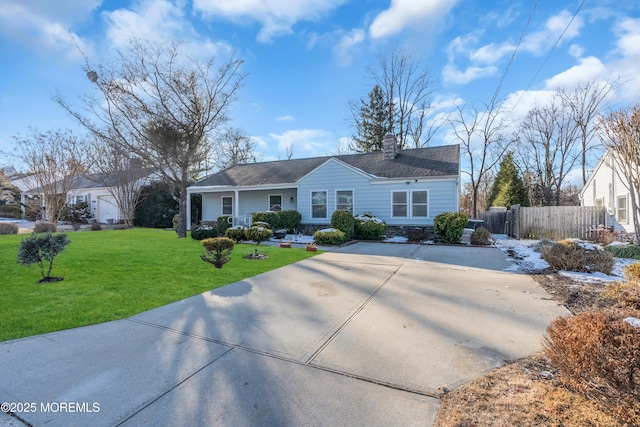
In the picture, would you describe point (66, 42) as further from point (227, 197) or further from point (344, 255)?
point (344, 255)

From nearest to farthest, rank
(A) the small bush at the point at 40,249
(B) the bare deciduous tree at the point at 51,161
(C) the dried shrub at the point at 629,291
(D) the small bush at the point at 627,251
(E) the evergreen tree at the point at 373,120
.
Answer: (C) the dried shrub at the point at 629,291
(A) the small bush at the point at 40,249
(D) the small bush at the point at 627,251
(B) the bare deciduous tree at the point at 51,161
(E) the evergreen tree at the point at 373,120

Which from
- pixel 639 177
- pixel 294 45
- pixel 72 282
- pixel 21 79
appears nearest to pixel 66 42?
pixel 21 79

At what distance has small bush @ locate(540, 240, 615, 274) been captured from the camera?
20.9 ft

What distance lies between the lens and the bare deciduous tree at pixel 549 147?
22984mm

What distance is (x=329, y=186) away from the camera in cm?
1502

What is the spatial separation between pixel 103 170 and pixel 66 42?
1000 cm

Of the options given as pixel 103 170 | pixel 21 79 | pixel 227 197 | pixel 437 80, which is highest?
pixel 437 80

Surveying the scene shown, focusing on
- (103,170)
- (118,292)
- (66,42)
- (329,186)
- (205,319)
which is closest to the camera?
(205,319)

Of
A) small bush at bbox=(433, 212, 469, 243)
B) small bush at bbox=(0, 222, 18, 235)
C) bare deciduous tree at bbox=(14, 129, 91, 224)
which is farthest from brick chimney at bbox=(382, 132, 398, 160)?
small bush at bbox=(0, 222, 18, 235)

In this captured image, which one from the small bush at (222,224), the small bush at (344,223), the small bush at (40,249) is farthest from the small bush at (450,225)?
the small bush at (40,249)

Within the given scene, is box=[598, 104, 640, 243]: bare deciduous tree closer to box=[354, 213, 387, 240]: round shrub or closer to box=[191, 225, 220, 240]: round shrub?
box=[354, 213, 387, 240]: round shrub

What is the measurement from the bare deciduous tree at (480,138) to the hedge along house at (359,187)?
38.6 ft

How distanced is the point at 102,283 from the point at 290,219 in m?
9.75

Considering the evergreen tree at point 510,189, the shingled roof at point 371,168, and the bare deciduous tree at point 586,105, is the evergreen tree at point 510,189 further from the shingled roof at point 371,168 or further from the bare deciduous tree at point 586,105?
the shingled roof at point 371,168
